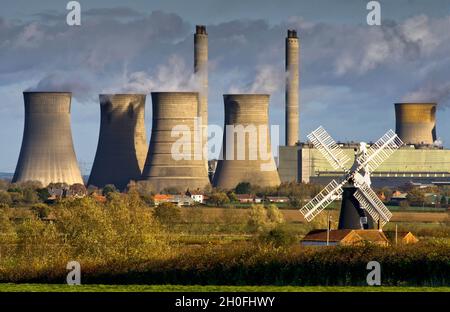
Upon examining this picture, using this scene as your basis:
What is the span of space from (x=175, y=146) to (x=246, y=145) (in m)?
4.03

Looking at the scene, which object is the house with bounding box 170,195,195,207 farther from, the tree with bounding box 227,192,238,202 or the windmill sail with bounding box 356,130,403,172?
the windmill sail with bounding box 356,130,403,172

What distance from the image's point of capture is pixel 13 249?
34.0 m

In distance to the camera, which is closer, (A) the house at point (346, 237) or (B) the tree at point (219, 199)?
(A) the house at point (346, 237)

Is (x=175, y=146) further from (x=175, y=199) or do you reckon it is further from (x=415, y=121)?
(x=415, y=121)

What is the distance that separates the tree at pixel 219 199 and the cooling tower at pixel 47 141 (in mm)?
8377

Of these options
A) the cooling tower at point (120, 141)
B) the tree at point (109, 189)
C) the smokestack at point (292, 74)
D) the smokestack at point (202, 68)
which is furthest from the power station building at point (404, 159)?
the tree at point (109, 189)

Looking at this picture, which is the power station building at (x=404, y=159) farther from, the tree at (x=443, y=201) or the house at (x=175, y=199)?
the house at (x=175, y=199)

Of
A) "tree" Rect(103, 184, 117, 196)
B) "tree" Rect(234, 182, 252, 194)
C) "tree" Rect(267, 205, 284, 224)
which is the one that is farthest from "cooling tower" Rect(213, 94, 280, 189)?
"tree" Rect(267, 205, 284, 224)

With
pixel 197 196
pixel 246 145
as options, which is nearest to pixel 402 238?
pixel 246 145

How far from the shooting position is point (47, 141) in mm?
75562

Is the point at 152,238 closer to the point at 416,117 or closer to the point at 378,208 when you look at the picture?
the point at 378,208

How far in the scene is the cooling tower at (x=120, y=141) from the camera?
268 ft

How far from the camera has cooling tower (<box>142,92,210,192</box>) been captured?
75375 mm
